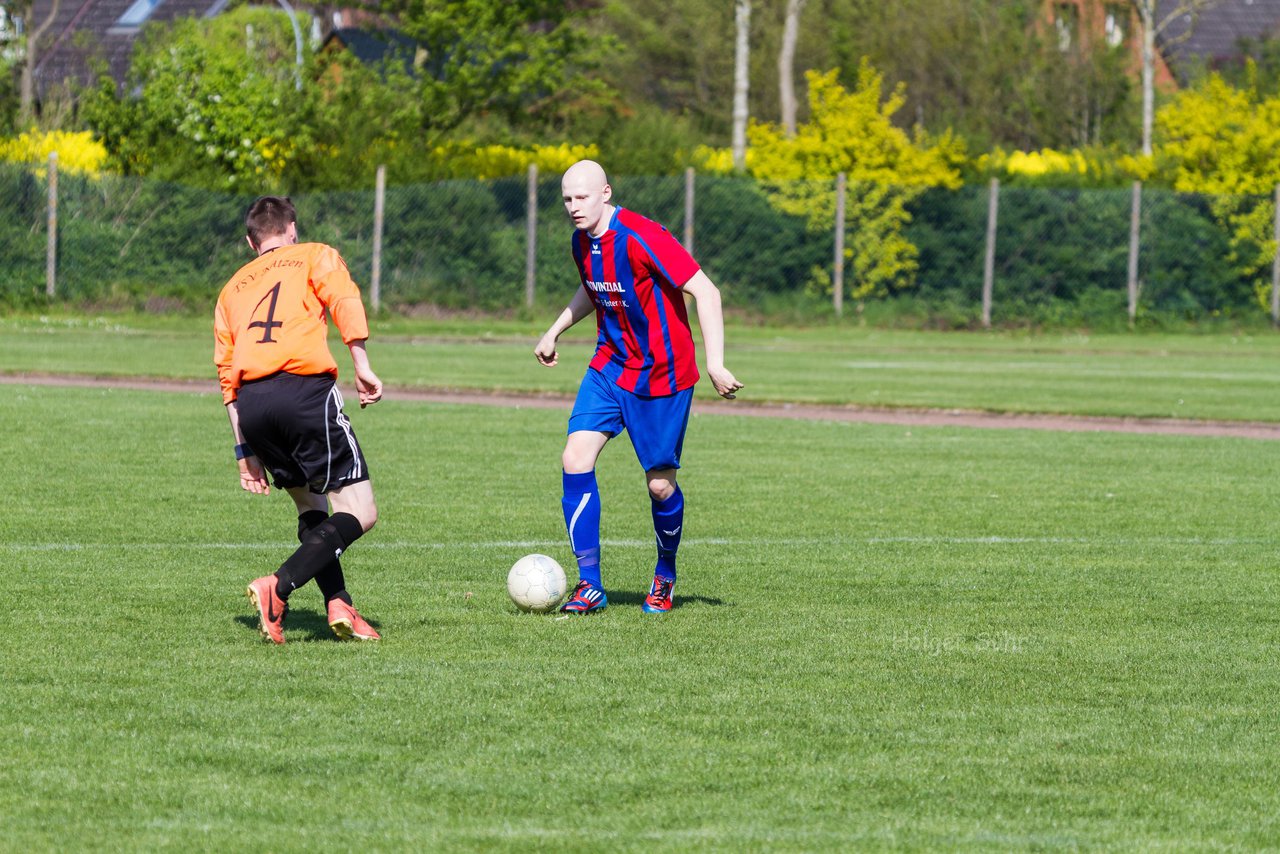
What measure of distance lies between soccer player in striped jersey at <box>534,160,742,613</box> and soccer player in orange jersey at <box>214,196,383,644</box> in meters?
1.07

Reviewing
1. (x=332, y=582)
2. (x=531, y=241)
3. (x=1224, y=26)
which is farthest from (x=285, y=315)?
(x=1224, y=26)

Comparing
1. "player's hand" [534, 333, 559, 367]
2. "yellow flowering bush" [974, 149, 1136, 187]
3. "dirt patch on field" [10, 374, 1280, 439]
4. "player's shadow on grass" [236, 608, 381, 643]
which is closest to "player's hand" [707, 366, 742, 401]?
"player's hand" [534, 333, 559, 367]

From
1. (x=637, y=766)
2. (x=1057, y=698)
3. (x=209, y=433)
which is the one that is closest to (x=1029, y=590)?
(x=1057, y=698)

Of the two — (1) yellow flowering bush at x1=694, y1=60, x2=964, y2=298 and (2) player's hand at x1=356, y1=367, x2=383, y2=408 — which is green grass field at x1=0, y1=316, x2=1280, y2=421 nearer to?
(1) yellow flowering bush at x1=694, y1=60, x2=964, y2=298

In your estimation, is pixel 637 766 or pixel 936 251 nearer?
pixel 637 766

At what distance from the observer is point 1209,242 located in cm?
3447

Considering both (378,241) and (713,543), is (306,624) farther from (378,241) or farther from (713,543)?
(378,241)

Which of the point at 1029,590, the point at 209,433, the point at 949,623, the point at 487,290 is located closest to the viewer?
the point at 949,623

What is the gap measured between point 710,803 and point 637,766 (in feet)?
1.27

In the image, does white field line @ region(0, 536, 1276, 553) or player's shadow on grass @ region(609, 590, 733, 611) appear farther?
white field line @ region(0, 536, 1276, 553)

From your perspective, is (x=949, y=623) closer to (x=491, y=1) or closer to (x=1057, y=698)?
(x=1057, y=698)

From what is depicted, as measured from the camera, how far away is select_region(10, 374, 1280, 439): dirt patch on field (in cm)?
1731

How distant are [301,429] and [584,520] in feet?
4.84

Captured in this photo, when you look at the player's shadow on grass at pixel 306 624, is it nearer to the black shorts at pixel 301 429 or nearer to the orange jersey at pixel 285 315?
the black shorts at pixel 301 429
